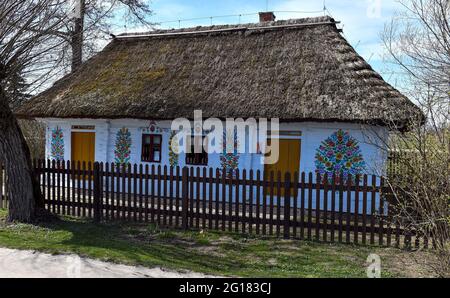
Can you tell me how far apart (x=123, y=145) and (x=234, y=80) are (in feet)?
13.3

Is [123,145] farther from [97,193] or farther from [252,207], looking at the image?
[252,207]

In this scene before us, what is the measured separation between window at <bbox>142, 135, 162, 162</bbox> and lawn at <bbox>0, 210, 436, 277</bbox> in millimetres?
4117

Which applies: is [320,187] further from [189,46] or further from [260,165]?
[189,46]

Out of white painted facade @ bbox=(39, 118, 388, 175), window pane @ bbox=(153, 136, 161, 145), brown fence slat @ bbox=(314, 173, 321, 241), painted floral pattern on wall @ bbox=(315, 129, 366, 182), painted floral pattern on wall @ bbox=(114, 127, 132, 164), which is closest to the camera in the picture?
brown fence slat @ bbox=(314, 173, 321, 241)

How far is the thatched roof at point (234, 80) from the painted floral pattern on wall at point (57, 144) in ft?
3.47

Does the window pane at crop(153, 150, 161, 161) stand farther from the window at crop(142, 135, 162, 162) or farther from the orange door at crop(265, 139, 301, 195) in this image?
the orange door at crop(265, 139, 301, 195)

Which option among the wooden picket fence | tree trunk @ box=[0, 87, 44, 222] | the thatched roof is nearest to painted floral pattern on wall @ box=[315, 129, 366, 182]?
the thatched roof

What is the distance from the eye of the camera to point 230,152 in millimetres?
11547

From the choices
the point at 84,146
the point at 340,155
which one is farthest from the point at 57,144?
the point at 340,155

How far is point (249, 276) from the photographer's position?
5.31 meters

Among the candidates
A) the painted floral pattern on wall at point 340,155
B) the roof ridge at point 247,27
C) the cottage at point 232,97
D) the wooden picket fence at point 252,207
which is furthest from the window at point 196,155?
the roof ridge at point 247,27

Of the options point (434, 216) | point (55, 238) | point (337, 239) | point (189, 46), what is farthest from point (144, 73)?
point (434, 216)

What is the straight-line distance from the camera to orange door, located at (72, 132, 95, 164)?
1341 centimetres

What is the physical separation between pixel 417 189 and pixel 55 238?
19.5 ft
